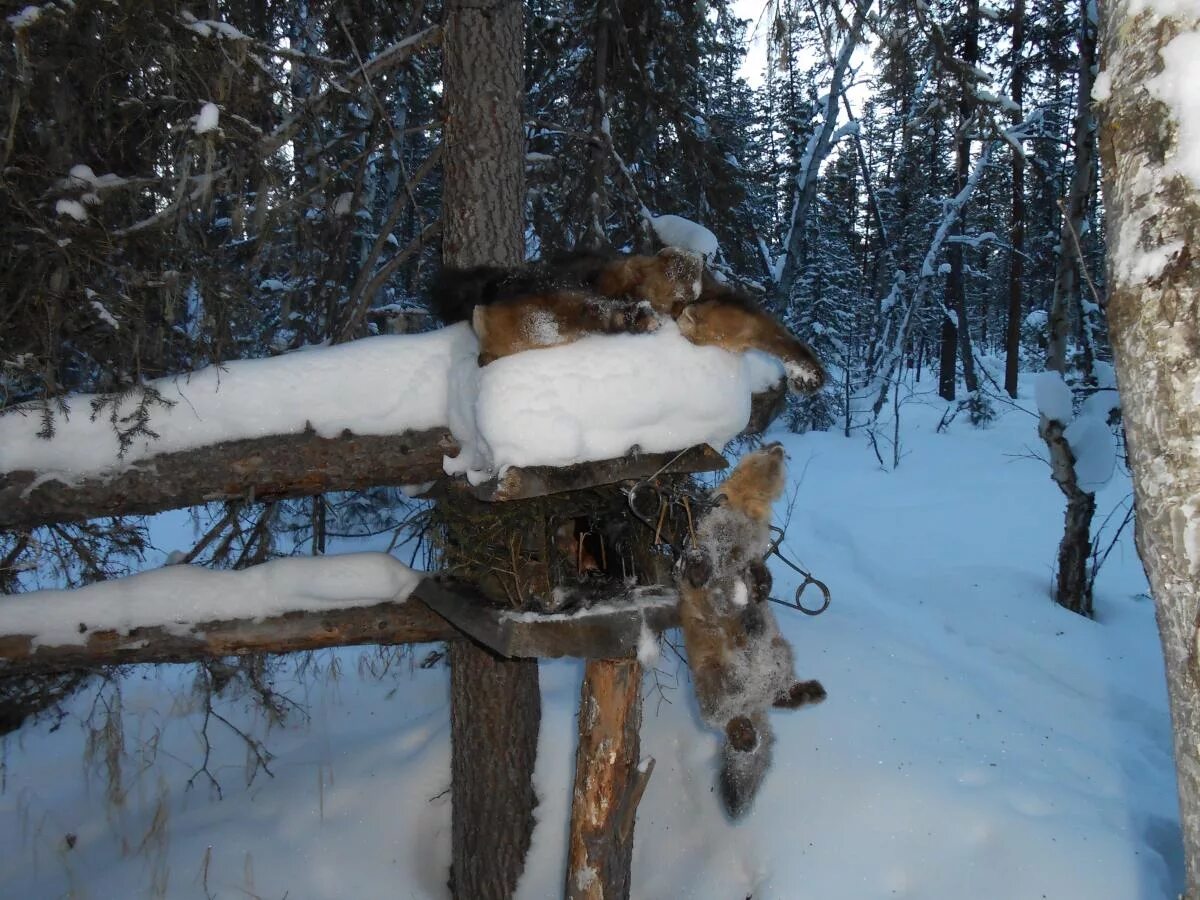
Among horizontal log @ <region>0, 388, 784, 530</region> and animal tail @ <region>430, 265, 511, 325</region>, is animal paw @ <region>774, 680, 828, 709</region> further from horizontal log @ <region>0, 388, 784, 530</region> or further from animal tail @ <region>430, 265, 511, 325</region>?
animal tail @ <region>430, 265, 511, 325</region>

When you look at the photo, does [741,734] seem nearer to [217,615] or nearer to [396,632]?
[396,632]

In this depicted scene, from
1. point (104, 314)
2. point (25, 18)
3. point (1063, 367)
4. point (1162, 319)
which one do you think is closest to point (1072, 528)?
point (1063, 367)

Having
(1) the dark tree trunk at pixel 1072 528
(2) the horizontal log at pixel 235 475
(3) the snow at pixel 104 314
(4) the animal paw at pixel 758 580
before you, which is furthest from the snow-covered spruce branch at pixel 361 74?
(1) the dark tree trunk at pixel 1072 528

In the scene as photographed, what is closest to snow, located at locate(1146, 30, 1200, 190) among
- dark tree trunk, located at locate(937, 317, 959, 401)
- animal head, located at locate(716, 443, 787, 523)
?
animal head, located at locate(716, 443, 787, 523)

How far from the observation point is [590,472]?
8.18 ft

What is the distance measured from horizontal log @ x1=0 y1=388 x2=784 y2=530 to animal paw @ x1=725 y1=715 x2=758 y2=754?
854mm

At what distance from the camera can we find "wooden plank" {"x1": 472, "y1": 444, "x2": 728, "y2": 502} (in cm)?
238

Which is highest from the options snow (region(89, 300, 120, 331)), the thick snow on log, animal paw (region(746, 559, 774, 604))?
snow (region(89, 300, 120, 331))

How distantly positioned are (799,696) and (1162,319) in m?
1.69

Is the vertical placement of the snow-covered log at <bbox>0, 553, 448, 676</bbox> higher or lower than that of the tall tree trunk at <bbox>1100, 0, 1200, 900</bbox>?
lower

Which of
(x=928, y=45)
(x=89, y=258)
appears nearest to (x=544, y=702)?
(x=89, y=258)

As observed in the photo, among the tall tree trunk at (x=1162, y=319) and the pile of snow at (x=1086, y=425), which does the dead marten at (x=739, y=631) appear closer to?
the tall tree trunk at (x=1162, y=319)

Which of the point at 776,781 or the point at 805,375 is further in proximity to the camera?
the point at 776,781

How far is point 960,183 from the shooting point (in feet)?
52.3
